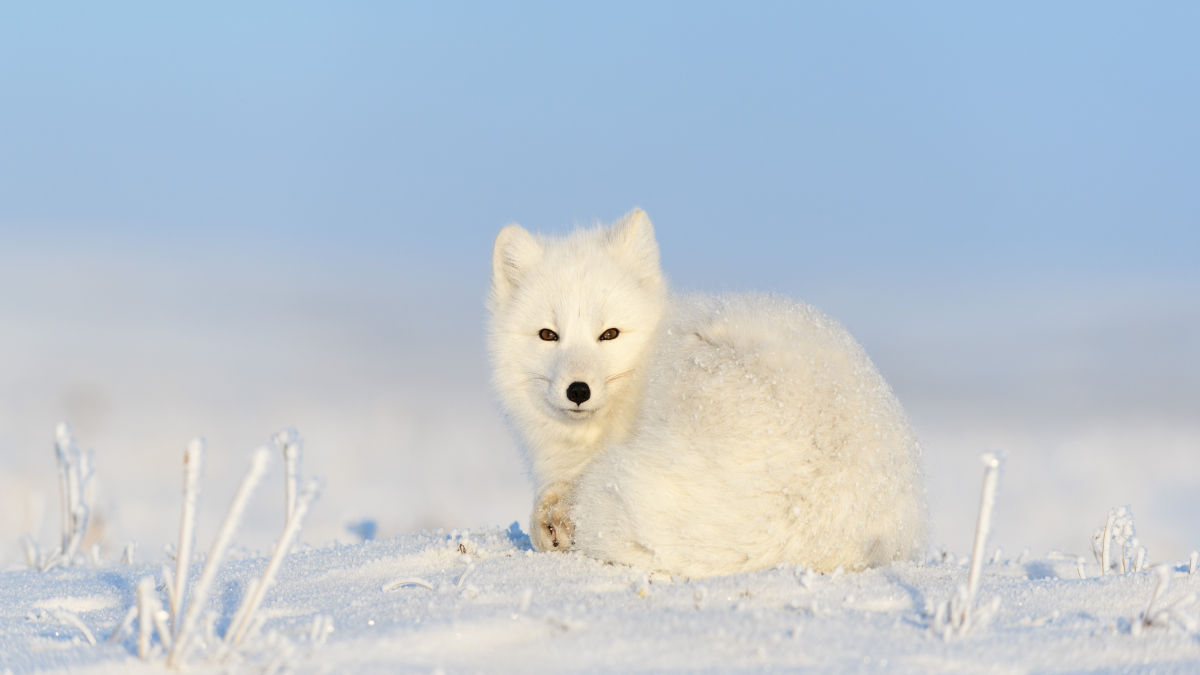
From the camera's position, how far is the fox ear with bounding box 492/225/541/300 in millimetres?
4637

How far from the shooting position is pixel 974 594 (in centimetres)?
227

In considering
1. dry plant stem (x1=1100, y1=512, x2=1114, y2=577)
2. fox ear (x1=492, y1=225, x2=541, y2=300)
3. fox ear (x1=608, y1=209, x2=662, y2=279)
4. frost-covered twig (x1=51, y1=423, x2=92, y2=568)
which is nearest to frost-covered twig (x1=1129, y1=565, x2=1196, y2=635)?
dry plant stem (x1=1100, y1=512, x2=1114, y2=577)

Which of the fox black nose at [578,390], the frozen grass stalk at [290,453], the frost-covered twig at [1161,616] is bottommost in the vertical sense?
the frost-covered twig at [1161,616]

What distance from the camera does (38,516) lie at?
517 centimetres

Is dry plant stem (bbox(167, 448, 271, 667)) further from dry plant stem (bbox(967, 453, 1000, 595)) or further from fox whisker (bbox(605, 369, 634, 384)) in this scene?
fox whisker (bbox(605, 369, 634, 384))

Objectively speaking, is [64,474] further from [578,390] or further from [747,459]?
[747,459]

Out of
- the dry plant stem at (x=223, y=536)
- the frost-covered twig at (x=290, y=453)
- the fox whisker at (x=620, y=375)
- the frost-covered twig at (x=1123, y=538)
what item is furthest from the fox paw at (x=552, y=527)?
the frost-covered twig at (x=1123, y=538)

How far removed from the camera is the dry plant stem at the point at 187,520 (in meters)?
1.97

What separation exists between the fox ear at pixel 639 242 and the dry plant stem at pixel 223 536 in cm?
277

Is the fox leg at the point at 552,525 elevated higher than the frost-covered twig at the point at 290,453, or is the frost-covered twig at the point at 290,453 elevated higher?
the frost-covered twig at the point at 290,453

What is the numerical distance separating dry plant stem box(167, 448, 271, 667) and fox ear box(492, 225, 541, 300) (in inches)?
109

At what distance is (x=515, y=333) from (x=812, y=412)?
6.07ft

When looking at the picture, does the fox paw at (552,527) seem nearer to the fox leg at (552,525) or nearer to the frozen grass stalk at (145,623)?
the fox leg at (552,525)

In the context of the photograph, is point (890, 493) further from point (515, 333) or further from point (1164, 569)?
point (515, 333)
